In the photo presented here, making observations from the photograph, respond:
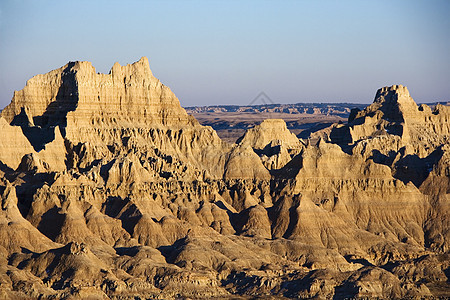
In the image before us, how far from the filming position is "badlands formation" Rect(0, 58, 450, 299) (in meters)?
143

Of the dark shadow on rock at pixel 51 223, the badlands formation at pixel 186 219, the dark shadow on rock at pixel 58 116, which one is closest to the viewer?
the badlands formation at pixel 186 219

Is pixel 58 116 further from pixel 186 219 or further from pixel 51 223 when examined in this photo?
pixel 51 223

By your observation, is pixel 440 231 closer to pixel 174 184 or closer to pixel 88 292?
pixel 174 184

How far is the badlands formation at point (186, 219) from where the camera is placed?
143375mm

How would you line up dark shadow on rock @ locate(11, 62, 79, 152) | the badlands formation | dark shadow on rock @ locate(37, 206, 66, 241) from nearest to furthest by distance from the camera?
the badlands formation
dark shadow on rock @ locate(37, 206, 66, 241)
dark shadow on rock @ locate(11, 62, 79, 152)

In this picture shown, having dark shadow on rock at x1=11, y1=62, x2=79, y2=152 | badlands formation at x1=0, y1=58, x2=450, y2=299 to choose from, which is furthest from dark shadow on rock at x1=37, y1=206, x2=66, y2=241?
dark shadow on rock at x1=11, y1=62, x2=79, y2=152

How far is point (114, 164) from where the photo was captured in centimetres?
17925

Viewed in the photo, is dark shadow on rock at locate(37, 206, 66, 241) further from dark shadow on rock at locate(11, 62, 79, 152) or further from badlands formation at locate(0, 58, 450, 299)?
dark shadow on rock at locate(11, 62, 79, 152)

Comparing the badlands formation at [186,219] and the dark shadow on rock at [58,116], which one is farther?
the dark shadow on rock at [58,116]

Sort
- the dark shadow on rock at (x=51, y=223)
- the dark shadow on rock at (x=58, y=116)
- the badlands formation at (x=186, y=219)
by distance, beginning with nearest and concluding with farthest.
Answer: the badlands formation at (x=186, y=219)
the dark shadow on rock at (x=51, y=223)
the dark shadow on rock at (x=58, y=116)

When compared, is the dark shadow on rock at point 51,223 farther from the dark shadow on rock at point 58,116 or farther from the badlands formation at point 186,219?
the dark shadow on rock at point 58,116

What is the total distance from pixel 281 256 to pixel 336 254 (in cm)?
712

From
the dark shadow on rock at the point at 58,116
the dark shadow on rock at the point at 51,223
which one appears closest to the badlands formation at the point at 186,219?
the dark shadow on rock at the point at 51,223

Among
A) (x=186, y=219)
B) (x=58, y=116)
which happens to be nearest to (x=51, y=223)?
(x=186, y=219)
